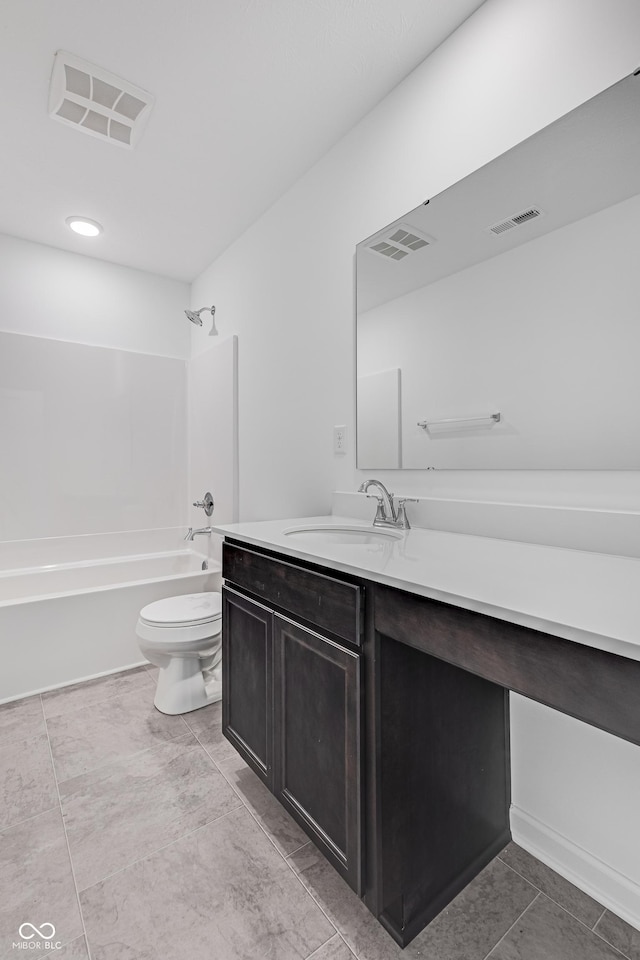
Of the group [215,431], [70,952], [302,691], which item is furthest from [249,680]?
[215,431]

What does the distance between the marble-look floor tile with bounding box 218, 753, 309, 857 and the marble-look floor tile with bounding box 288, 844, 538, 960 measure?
0.08m

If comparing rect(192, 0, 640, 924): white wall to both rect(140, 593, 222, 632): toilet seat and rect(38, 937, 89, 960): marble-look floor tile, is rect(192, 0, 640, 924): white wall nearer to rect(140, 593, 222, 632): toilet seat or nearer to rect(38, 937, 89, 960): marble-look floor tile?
rect(140, 593, 222, 632): toilet seat

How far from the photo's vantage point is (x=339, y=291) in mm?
1880

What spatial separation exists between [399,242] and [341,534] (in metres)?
1.07

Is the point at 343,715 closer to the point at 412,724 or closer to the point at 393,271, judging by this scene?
the point at 412,724

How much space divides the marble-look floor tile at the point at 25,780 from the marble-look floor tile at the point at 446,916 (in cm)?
89

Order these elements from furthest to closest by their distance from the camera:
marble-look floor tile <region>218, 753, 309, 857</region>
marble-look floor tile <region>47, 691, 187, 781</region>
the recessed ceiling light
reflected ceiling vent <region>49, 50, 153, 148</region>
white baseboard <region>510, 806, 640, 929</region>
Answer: the recessed ceiling light < marble-look floor tile <region>47, 691, 187, 781</region> < reflected ceiling vent <region>49, 50, 153, 148</region> < marble-look floor tile <region>218, 753, 309, 857</region> < white baseboard <region>510, 806, 640, 929</region>

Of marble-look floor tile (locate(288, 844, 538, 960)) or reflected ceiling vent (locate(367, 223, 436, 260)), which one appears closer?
marble-look floor tile (locate(288, 844, 538, 960))

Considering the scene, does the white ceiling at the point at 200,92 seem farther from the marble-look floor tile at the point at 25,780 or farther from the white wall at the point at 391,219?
the marble-look floor tile at the point at 25,780

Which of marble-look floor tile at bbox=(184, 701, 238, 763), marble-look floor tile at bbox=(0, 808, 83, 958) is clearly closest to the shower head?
marble-look floor tile at bbox=(184, 701, 238, 763)

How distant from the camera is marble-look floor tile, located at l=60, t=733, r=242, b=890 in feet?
4.25

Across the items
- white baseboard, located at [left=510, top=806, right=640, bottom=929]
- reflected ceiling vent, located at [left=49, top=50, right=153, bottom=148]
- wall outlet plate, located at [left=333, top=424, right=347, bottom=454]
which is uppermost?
reflected ceiling vent, located at [left=49, top=50, right=153, bottom=148]

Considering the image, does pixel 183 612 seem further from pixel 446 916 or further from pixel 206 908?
pixel 446 916

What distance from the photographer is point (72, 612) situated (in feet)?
7.52
